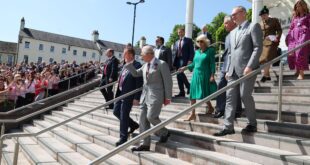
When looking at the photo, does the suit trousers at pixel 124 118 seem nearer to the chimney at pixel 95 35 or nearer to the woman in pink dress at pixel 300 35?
the woman in pink dress at pixel 300 35

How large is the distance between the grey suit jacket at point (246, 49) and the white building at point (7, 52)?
78215mm

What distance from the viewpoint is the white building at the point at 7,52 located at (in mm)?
76062

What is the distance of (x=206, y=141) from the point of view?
5031 mm

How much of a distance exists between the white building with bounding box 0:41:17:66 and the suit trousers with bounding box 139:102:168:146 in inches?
3034

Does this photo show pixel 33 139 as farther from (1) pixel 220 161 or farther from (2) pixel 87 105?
(1) pixel 220 161

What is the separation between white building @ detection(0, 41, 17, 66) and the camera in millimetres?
76062

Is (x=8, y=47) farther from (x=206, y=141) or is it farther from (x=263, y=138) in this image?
(x=263, y=138)

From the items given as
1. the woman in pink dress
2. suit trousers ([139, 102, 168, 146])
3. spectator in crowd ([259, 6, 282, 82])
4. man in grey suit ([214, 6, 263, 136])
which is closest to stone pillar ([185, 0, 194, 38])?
spectator in crowd ([259, 6, 282, 82])

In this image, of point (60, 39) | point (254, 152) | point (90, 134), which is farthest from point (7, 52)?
point (254, 152)

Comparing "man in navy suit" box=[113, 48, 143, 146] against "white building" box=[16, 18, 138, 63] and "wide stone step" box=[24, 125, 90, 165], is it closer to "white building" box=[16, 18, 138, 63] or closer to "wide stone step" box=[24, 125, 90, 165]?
"wide stone step" box=[24, 125, 90, 165]

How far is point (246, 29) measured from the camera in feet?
16.5

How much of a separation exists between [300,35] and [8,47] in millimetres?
79663

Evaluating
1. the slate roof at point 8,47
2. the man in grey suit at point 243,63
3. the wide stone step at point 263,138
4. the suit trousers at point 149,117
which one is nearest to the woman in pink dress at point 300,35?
the man in grey suit at point 243,63

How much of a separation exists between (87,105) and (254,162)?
8798 millimetres
